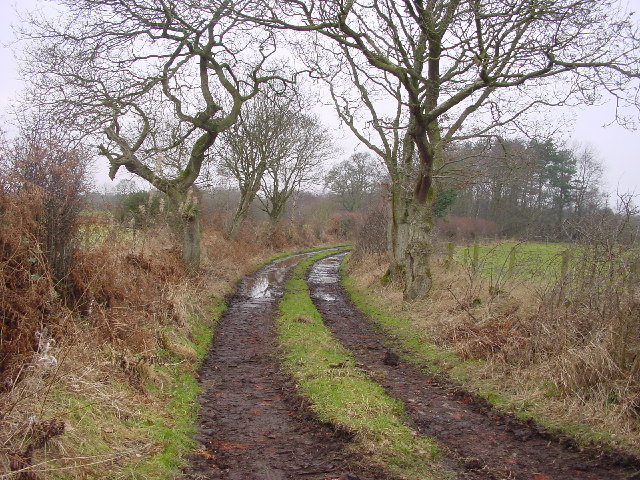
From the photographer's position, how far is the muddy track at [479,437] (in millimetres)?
4750

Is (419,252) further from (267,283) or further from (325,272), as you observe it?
(325,272)

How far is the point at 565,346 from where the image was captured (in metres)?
7.05

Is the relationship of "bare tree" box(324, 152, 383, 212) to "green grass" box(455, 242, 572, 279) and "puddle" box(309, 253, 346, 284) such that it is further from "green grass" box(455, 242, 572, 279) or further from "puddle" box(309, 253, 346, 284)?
"green grass" box(455, 242, 572, 279)

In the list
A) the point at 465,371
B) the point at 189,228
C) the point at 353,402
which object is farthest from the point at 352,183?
the point at 353,402

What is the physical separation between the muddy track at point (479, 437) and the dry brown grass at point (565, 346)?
343mm

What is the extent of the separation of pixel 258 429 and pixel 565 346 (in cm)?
454

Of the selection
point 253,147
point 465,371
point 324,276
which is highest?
point 253,147

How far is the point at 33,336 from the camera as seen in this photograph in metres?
5.45

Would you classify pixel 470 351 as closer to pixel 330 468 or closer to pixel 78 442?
pixel 330 468

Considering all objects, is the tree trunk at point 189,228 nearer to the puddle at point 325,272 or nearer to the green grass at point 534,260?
the puddle at point 325,272

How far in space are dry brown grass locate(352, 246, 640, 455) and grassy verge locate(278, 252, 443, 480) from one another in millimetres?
1760

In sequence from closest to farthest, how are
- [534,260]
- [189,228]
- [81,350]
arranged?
[81,350] < [534,260] < [189,228]

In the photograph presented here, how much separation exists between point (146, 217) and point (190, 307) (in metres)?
2.86

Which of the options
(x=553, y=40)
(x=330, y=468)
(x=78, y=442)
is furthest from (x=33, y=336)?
(x=553, y=40)
